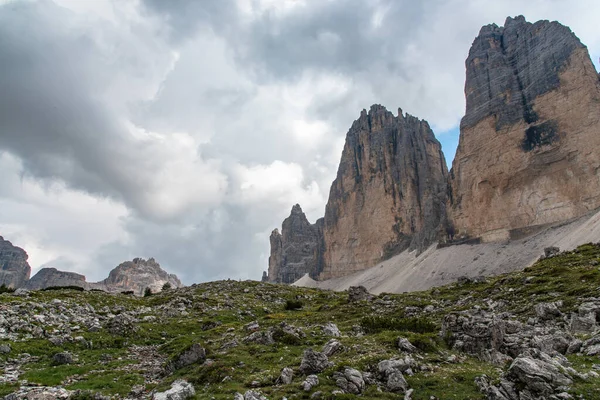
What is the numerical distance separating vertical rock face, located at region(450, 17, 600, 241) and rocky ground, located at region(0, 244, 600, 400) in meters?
101

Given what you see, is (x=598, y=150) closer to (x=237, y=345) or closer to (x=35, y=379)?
(x=237, y=345)

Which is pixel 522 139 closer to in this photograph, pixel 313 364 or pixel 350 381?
pixel 313 364

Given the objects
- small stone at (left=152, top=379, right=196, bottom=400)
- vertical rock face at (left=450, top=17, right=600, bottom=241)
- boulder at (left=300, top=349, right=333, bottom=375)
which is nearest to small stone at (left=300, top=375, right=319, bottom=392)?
boulder at (left=300, top=349, right=333, bottom=375)

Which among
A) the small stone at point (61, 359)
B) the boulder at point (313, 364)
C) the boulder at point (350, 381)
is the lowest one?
the boulder at point (350, 381)

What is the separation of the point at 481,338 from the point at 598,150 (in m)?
129

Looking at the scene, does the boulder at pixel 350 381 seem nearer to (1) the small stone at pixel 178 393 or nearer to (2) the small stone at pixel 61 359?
(1) the small stone at pixel 178 393

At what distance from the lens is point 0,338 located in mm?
25375

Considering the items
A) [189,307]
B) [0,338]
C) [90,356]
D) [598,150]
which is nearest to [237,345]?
[90,356]

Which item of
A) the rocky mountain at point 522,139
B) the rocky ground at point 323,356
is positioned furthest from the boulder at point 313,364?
the rocky mountain at point 522,139

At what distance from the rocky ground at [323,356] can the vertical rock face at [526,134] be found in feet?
332

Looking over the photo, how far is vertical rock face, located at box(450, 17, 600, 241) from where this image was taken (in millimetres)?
120312

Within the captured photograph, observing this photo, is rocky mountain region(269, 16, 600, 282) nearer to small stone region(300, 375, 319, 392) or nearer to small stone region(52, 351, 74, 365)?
small stone region(300, 375, 319, 392)

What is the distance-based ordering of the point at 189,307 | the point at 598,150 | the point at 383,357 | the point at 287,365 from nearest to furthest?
1. the point at 383,357
2. the point at 287,365
3. the point at 189,307
4. the point at 598,150

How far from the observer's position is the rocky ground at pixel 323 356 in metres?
14.7
